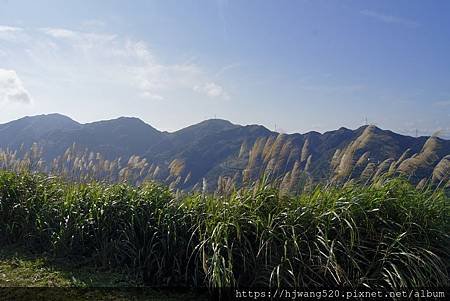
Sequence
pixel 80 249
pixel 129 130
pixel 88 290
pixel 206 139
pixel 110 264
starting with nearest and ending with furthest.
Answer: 1. pixel 88 290
2. pixel 110 264
3. pixel 80 249
4. pixel 206 139
5. pixel 129 130

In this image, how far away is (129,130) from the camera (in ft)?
401

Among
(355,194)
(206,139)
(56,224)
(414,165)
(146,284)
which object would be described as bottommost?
(146,284)

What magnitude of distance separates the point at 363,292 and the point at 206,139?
321ft

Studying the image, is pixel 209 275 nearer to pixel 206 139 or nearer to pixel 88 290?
pixel 88 290

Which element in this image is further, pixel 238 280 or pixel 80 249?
pixel 80 249

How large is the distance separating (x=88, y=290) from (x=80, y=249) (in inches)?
41.0

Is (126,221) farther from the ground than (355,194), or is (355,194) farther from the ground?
(355,194)

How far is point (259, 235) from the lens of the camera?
3.74m

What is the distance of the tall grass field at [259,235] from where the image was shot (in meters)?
3.41

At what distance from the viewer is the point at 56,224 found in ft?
16.1

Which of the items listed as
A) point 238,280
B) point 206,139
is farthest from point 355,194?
point 206,139

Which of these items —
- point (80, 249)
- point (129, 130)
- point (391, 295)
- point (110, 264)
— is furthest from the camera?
point (129, 130)

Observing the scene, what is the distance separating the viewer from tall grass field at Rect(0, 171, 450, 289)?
341cm

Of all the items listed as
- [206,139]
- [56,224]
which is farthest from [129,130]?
[56,224]
